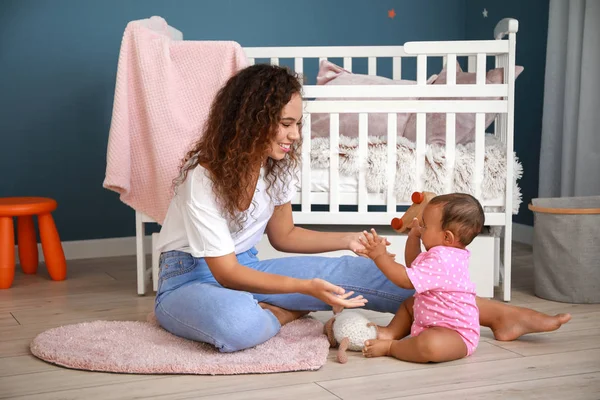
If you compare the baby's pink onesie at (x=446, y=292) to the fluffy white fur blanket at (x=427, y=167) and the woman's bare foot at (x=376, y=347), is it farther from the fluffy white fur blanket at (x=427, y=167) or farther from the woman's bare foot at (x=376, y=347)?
the fluffy white fur blanket at (x=427, y=167)

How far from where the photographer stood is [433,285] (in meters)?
1.64

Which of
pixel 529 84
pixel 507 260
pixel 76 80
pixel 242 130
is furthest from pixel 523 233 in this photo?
pixel 242 130

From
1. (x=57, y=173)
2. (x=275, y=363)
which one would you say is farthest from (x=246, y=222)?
(x=57, y=173)

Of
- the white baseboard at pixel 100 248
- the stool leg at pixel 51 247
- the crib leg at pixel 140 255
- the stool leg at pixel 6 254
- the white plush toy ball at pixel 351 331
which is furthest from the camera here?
the white baseboard at pixel 100 248

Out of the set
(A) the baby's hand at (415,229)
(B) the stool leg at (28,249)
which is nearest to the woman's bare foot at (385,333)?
(A) the baby's hand at (415,229)

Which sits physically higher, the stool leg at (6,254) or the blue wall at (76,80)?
the blue wall at (76,80)

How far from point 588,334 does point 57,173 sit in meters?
2.04

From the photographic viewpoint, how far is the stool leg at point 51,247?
2619mm

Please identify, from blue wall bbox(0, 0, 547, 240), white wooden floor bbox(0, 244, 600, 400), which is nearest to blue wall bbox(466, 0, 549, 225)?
blue wall bbox(0, 0, 547, 240)

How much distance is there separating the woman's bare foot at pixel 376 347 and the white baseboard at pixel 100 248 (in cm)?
156

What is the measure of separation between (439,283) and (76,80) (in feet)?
6.22

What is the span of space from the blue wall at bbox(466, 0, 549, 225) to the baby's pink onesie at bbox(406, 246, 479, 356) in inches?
68.5

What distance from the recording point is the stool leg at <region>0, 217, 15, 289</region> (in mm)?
2510

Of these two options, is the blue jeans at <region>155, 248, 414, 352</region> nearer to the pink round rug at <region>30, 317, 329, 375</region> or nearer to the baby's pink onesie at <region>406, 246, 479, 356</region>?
the pink round rug at <region>30, 317, 329, 375</region>
